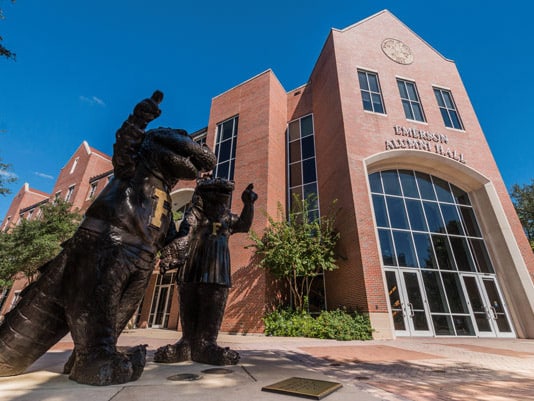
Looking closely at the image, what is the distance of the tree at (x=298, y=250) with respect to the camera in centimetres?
987

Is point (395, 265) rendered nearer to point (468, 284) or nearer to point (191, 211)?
point (468, 284)

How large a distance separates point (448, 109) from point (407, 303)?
11100mm

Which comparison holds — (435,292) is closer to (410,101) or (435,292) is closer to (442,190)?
(442,190)

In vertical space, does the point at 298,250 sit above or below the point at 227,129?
below

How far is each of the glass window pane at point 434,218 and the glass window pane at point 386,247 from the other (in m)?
2.35

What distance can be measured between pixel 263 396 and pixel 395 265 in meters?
10.1

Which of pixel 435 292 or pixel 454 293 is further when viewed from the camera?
pixel 454 293

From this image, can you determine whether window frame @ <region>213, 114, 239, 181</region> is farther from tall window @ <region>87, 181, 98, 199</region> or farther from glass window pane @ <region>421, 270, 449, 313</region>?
tall window @ <region>87, 181, 98, 199</region>

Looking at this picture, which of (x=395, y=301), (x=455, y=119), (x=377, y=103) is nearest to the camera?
(x=395, y=301)

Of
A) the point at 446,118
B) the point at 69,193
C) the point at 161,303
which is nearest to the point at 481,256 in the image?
the point at 446,118

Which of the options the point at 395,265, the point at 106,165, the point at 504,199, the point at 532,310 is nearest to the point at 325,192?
the point at 395,265

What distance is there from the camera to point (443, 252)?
36.2 feet

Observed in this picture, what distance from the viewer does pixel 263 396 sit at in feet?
4.82

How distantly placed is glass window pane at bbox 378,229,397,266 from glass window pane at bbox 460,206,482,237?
4445 mm
